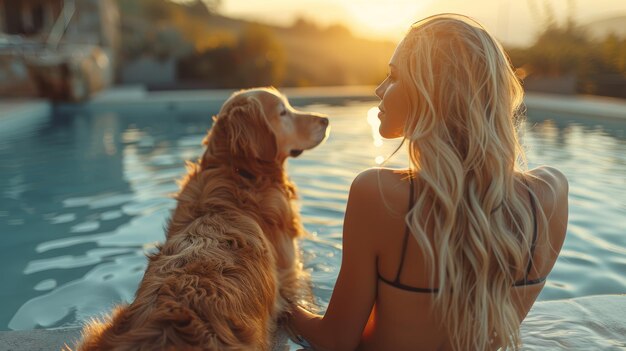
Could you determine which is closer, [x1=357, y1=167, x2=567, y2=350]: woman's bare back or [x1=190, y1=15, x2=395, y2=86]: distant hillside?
[x1=357, y1=167, x2=567, y2=350]: woman's bare back

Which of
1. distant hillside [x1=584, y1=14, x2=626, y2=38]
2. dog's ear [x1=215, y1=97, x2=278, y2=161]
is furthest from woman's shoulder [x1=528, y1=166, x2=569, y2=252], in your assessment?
distant hillside [x1=584, y1=14, x2=626, y2=38]

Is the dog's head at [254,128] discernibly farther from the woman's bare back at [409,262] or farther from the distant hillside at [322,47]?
the distant hillside at [322,47]

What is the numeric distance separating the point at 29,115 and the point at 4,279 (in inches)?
321

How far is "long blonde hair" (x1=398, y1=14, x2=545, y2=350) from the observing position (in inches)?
61.9

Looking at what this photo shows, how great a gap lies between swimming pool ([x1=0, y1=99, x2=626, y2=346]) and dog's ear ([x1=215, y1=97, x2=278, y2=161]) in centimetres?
48

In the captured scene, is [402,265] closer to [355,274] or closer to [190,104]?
[355,274]

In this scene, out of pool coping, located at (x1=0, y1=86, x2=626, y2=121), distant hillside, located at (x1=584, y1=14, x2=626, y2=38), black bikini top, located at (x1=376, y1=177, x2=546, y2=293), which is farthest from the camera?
distant hillside, located at (x1=584, y1=14, x2=626, y2=38)

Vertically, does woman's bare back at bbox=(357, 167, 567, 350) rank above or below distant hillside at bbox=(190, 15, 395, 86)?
below

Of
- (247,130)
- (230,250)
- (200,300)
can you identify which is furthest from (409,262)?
(247,130)

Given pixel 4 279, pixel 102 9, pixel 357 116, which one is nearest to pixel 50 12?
pixel 102 9

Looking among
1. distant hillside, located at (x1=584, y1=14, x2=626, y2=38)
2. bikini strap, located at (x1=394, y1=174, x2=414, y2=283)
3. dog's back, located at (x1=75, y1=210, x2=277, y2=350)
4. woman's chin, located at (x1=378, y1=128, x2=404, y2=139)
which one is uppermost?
distant hillside, located at (x1=584, y1=14, x2=626, y2=38)

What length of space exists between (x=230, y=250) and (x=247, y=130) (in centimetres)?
102

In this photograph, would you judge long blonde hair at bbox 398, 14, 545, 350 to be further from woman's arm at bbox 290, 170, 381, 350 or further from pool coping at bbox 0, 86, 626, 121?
pool coping at bbox 0, 86, 626, 121

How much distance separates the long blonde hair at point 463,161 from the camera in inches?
61.9
